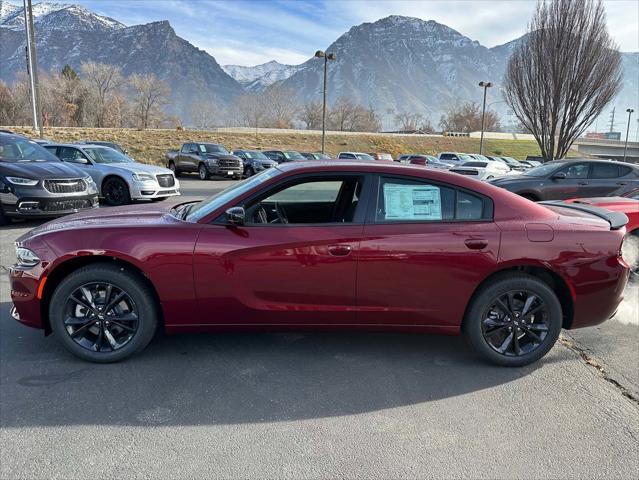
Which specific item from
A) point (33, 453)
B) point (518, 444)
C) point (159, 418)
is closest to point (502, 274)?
point (518, 444)

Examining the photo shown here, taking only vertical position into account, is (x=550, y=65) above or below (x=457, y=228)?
above

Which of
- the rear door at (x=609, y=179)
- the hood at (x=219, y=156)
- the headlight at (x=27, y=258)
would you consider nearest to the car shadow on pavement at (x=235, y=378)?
the headlight at (x=27, y=258)

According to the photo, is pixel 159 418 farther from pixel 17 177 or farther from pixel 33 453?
pixel 17 177

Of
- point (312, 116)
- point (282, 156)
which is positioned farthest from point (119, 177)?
point (312, 116)

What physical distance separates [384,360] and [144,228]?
210cm

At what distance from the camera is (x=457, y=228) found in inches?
134

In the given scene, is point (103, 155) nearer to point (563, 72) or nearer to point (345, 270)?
point (345, 270)

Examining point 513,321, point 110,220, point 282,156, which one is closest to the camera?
point 513,321

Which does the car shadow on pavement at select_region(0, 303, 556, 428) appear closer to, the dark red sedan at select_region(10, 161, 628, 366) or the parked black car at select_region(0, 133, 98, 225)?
the dark red sedan at select_region(10, 161, 628, 366)

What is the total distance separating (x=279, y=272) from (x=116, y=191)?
9.54m

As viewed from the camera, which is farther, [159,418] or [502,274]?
[502,274]

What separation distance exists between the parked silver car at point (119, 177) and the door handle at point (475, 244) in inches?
382

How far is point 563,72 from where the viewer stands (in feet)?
81.0

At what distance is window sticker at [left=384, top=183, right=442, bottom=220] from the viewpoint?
346 centimetres
